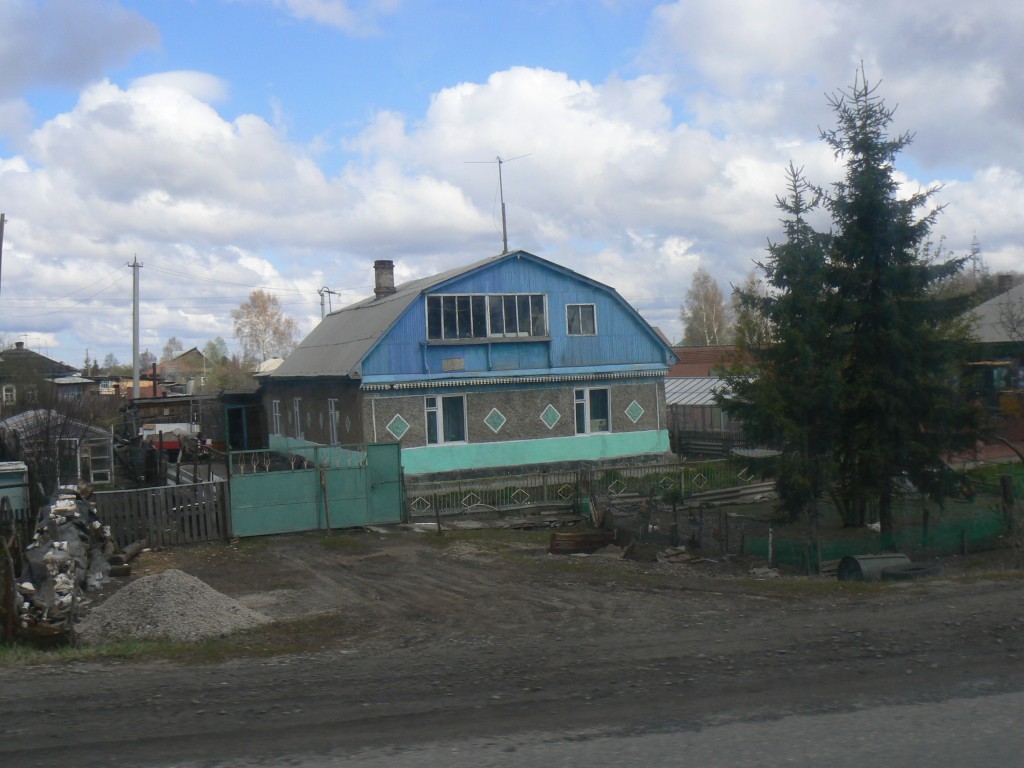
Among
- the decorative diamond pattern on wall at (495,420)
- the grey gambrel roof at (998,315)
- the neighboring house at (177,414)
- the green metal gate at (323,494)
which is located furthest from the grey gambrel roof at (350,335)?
the grey gambrel roof at (998,315)

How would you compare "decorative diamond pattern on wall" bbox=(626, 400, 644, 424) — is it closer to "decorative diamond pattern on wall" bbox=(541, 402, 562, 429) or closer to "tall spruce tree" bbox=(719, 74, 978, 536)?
"decorative diamond pattern on wall" bbox=(541, 402, 562, 429)

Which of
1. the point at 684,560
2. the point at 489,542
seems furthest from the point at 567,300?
the point at 684,560

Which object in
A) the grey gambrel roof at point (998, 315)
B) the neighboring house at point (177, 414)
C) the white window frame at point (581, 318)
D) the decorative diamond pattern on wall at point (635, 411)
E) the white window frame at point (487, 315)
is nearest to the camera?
the white window frame at point (487, 315)

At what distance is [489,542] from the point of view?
18.9 m

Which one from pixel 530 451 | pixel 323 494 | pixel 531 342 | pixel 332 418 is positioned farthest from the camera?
pixel 332 418

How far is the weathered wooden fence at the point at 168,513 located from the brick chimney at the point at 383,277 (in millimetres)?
15452

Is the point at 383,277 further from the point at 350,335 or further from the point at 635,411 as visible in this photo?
the point at 635,411

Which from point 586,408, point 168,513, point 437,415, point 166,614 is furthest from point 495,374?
point 166,614

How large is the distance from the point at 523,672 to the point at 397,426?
19.4 meters

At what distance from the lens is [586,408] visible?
2977 cm

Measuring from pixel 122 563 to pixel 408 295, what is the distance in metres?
13.8

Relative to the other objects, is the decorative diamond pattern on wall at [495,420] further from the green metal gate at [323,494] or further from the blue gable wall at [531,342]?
the green metal gate at [323,494]

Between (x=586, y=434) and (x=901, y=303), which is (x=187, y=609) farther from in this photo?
(x=586, y=434)

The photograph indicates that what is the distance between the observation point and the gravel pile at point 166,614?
1093cm
